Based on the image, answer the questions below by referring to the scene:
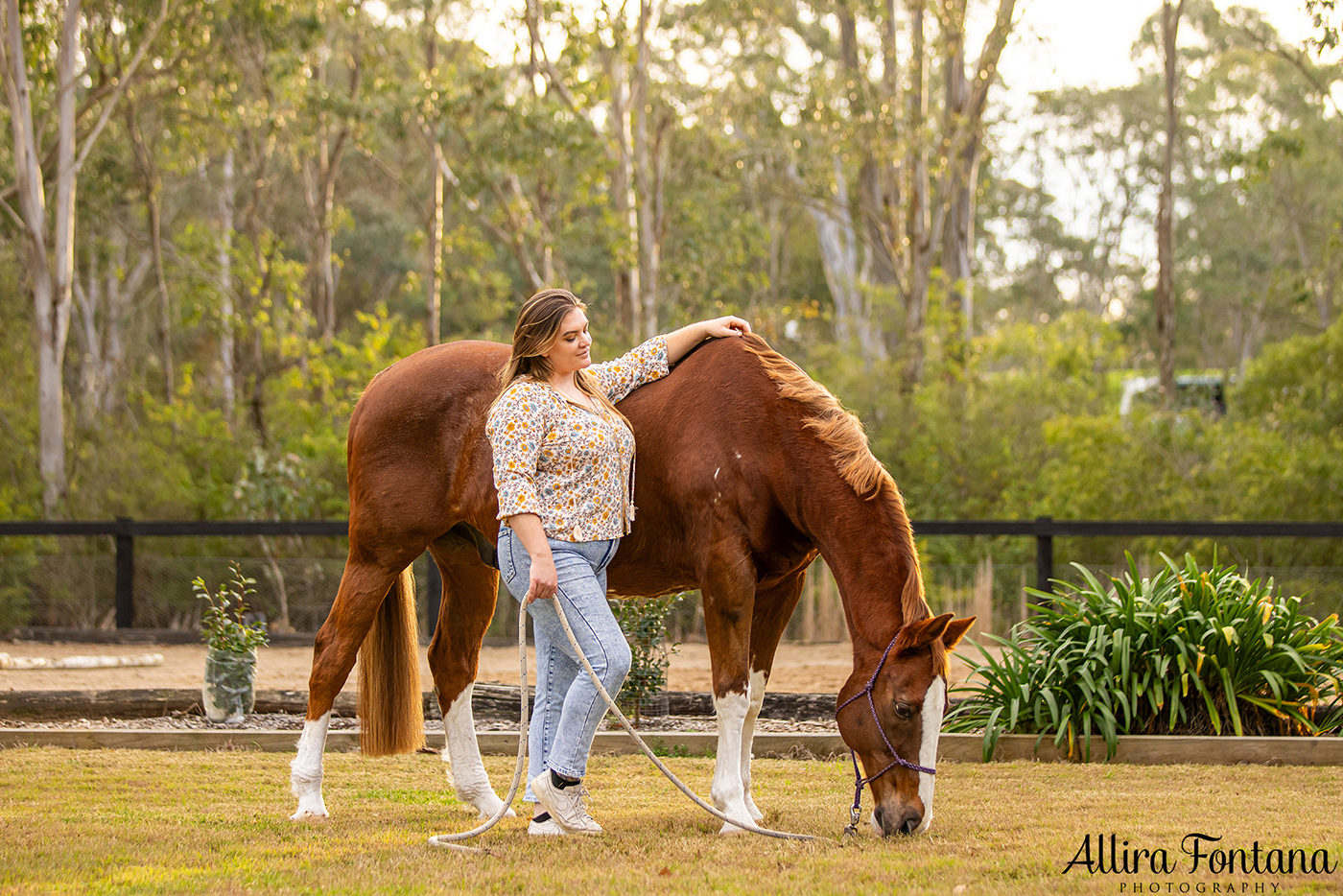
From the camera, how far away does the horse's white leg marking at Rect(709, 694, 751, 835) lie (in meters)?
3.96

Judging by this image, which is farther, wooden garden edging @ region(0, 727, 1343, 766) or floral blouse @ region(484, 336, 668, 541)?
wooden garden edging @ region(0, 727, 1343, 766)

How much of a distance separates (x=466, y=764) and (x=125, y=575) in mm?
8139

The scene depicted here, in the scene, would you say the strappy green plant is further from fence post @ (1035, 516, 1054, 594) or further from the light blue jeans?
fence post @ (1035, 516, 1054, 594)

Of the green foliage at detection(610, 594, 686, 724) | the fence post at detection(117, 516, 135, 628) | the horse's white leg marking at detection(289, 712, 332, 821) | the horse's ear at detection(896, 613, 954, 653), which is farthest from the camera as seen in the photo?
the fence post at detection(117, 516, 135, 628)

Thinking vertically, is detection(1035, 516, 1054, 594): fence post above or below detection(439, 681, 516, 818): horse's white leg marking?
above

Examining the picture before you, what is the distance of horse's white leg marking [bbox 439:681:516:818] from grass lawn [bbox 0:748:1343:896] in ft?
0.41

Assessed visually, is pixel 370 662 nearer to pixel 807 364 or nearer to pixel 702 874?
pixel 702 874

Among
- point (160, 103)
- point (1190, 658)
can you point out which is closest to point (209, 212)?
point (160, 103)

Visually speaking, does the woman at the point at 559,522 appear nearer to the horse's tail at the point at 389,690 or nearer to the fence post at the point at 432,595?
the horse's tail at the point at 389,690

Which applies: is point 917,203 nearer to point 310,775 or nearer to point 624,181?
point 624,181

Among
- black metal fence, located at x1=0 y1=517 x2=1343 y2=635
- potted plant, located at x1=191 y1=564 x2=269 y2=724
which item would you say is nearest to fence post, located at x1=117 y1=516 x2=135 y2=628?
black metal fence, located at x1=0 y1=517 x2=1343 y2=635

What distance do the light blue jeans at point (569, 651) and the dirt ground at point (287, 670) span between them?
3647 millimetres

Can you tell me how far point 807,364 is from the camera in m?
20.1

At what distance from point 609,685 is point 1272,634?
3696mm
